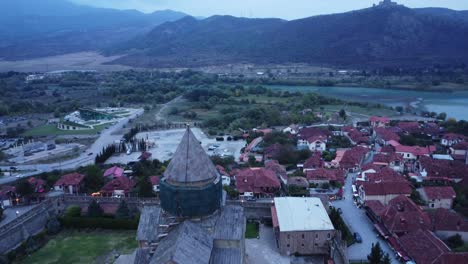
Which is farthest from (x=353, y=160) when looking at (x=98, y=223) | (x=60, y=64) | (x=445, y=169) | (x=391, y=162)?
(x=60, y=64)

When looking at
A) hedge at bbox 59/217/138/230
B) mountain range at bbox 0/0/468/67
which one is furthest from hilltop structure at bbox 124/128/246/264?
mountain range at bbox 0/0/468/67

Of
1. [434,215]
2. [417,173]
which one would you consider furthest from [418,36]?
[434,215]

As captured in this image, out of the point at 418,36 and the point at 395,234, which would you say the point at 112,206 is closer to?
the point at 395,234

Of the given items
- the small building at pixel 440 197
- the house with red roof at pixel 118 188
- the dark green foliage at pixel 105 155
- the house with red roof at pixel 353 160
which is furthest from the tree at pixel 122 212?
the small building at pixel 440 197

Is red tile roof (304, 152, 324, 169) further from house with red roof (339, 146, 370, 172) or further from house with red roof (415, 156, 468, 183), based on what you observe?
house with red roof (415, 156, 468, 183)

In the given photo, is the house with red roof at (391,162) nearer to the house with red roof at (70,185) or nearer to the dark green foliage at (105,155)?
the house with red roof at (70,185)
